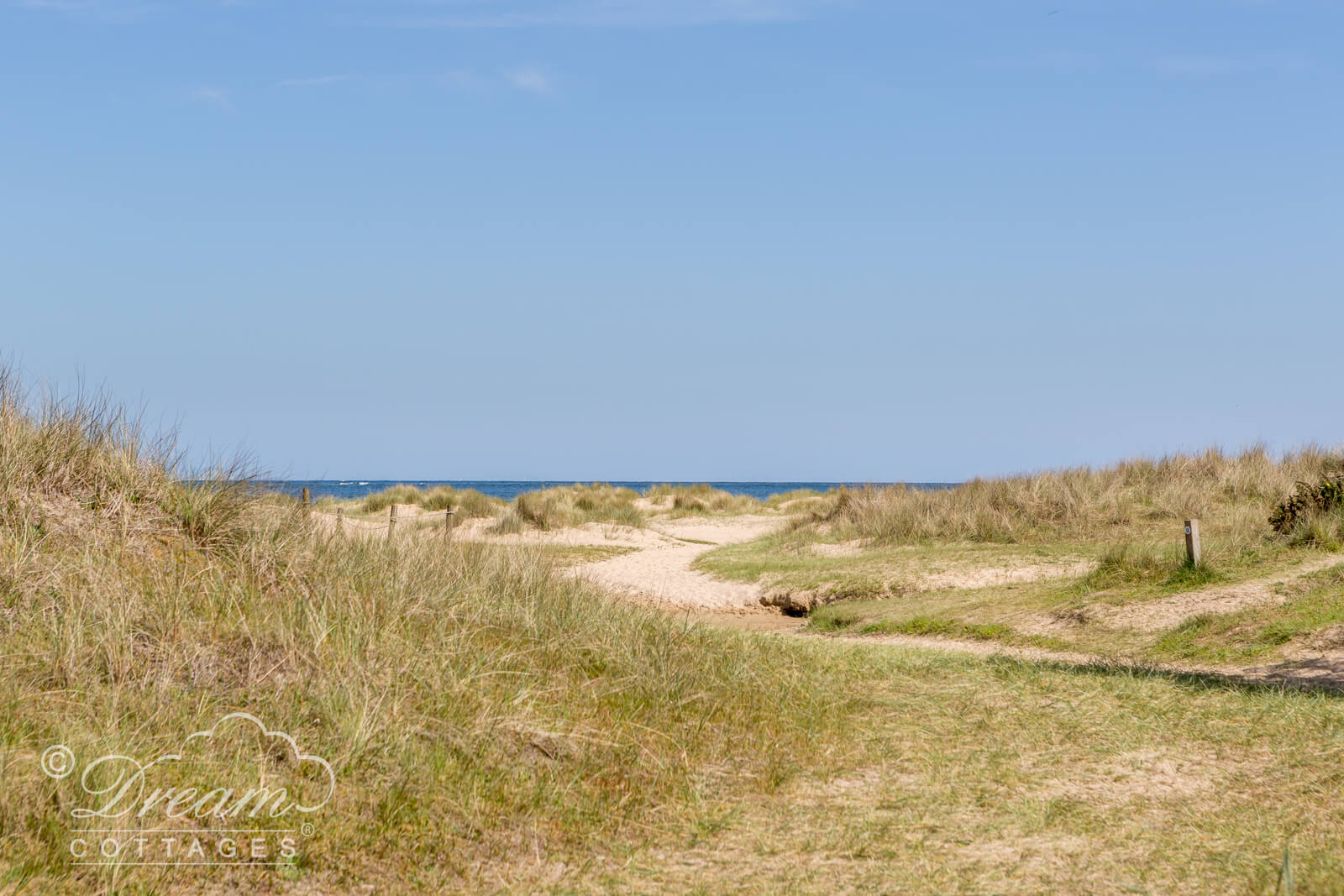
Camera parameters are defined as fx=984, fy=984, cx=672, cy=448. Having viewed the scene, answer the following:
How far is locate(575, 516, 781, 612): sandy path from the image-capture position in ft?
61.3

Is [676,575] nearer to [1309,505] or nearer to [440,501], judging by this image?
[1309,505]

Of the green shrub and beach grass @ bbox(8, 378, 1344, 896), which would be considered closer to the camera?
beach grass @ bbox(8, 378, 1344, 896)

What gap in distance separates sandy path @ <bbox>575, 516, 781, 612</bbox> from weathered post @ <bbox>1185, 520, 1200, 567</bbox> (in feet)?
24.7

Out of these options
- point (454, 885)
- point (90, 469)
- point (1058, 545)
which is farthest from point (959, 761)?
point (1058, 545)

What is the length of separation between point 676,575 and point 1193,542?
11130 millimetres

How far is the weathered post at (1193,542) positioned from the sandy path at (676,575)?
297 inches

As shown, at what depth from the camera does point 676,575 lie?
74.1 ft

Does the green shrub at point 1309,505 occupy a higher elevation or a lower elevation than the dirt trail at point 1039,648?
higher

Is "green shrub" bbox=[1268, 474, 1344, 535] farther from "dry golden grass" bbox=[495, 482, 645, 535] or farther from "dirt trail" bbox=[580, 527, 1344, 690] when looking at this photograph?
"dry golden grass" bbox=[495, 482, 645, 535]

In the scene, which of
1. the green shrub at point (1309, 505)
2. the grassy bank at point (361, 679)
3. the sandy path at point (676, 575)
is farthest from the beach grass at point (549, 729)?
the green shrub at point (1309, 505)

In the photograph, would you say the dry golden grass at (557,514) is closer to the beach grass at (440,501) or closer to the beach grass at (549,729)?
the beach grass at (440,501)

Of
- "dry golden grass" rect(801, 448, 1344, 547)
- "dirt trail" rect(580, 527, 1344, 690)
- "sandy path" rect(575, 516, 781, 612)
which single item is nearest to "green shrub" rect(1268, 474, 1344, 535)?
"dry golden grass" rect(801, 448, 1344, 547)

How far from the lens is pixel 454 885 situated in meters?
4.70

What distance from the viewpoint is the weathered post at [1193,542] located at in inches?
576
